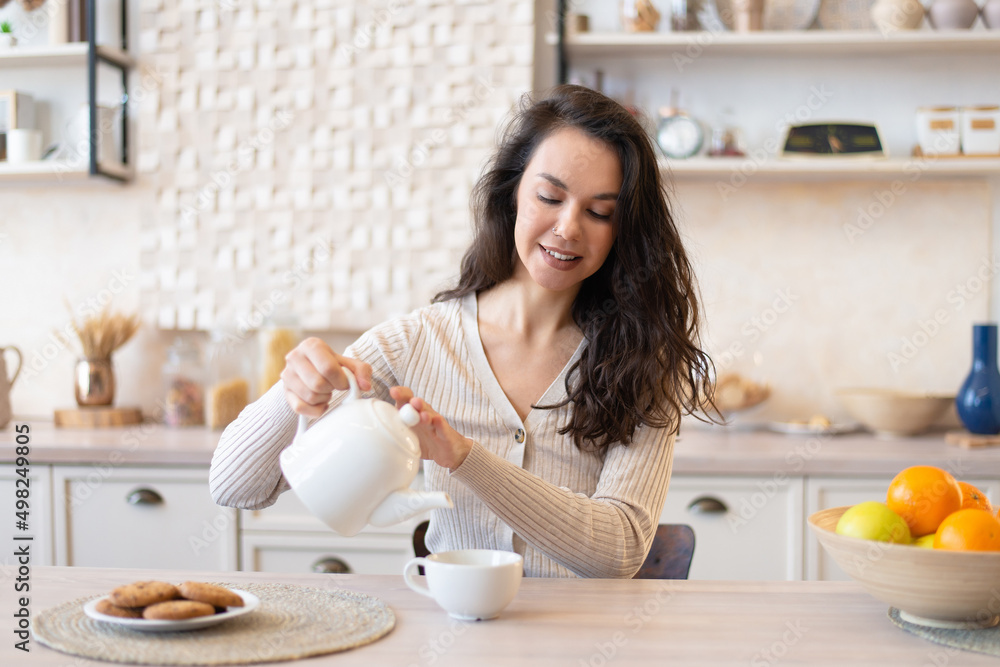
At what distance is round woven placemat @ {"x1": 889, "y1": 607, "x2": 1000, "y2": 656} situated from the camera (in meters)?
0.86

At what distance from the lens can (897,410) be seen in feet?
7.67

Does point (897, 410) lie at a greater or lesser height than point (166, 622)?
lesser

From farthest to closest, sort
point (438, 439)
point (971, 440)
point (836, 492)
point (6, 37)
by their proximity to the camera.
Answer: point (6, 37), point (971, 440), point (836, 492), point (438, 439)

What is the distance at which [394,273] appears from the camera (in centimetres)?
261


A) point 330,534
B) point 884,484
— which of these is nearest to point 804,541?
point 884,484

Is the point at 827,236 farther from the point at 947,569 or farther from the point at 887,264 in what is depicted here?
the point at 947,569

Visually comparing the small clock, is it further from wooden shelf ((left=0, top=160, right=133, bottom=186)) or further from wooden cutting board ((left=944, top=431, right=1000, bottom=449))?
wooden shelf ((left=0, top=160, right=133, bottom=186))

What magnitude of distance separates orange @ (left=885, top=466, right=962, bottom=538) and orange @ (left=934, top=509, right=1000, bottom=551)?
0.14 feet

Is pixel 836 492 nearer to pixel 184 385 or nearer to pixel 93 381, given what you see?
pixel 184 385

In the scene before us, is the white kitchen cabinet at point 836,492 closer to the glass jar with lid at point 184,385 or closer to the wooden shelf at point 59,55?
the glass jar with lid at point 184,385

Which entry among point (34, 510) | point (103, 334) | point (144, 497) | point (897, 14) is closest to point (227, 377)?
point (103, 334)

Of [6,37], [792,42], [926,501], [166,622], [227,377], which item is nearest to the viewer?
[166,622]

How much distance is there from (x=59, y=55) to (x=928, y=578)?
266 centimetres

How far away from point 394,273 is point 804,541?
1347 mm
